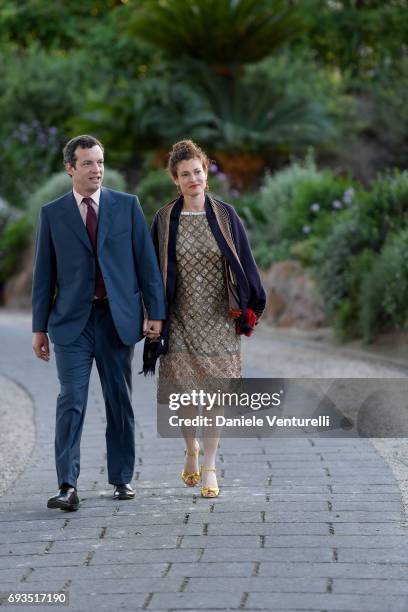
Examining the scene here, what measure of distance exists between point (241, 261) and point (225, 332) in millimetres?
334

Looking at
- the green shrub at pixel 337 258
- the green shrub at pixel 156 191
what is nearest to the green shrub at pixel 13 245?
the green shrub at pixel 156 191

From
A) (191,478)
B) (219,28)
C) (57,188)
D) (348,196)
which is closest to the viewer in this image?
(191,478)

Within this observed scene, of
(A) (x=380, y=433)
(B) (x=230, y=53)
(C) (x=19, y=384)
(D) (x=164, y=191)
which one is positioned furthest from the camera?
(B) (x=230, y=53)

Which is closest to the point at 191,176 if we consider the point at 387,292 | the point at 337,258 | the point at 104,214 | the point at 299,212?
the point at 104,214

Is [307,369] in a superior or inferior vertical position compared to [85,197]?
inferior

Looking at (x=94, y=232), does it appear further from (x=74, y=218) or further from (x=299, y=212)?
(x=299, y=212)

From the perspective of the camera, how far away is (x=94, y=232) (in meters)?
5.57

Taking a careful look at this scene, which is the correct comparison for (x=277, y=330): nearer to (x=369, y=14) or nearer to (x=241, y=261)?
(x=241, y=261)

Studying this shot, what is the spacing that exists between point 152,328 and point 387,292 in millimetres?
6224

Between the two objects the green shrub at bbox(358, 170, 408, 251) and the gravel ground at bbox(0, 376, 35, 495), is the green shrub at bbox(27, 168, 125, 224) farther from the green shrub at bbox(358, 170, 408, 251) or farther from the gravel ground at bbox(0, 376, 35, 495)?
the gravel ground at bbox(0, 376, 35, 495)

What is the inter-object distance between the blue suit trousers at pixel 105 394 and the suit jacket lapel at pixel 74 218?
1.03 ft

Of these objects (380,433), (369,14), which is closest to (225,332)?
(380,433)

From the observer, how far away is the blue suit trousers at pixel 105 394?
18.0 ft

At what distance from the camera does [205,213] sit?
18.6 feet
